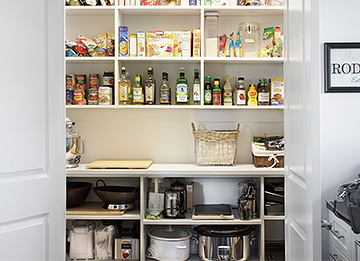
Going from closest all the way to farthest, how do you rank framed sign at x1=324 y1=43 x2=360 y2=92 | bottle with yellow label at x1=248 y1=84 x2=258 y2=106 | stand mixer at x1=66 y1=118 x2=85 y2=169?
framed sign at x1=324 y1=43 x2=360 y2=92, stand mixer at x1=66 y1=118 x2=85 y2=169, bottle with yellow label at x1=248 y1=84 x2=258 y2=106

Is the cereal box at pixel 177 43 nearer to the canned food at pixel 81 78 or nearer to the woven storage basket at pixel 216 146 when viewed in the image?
the woven storage basket at pixel 216 146

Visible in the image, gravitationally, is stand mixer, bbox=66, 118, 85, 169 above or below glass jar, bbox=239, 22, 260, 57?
below

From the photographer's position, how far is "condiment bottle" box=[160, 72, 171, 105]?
A: 289 cm

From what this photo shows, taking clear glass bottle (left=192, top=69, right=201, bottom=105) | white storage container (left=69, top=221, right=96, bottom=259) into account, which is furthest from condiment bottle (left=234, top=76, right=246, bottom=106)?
white storage container (left=69, top=221, right=96, bottom=259)

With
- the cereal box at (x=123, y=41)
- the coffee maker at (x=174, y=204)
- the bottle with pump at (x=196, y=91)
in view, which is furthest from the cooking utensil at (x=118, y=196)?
the cereal box at (x=123, y=41)

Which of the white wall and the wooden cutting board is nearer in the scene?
the white wall

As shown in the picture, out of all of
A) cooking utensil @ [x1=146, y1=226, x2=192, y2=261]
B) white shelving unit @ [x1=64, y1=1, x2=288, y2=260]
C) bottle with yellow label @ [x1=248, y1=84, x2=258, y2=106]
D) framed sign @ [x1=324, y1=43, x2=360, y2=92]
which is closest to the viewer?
framed sign @ [x1=324, y1=43, x2=360, y2=92]

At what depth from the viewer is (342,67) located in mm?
2525

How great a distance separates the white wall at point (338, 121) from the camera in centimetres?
255

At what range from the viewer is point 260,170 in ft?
8.82

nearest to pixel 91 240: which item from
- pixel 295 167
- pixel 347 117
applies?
pixel 295 167

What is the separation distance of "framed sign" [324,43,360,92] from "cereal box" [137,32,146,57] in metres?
1.28

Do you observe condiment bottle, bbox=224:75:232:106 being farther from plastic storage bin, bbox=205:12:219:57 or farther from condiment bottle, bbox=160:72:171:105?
condiment bottle, bbox=160:72:171:105

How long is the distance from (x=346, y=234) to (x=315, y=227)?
61cm
